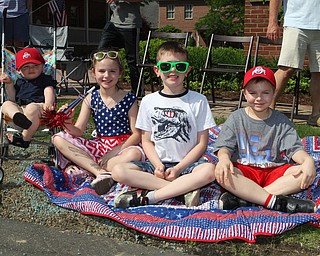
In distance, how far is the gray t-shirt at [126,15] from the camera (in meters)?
7.89

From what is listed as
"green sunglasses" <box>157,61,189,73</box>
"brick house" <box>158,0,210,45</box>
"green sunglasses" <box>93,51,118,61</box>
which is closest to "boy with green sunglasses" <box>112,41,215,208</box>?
"green sunglasses" <box>157,61,189,73</box>

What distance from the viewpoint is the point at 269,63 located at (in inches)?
390

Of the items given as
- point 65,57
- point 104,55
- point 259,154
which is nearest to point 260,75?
point 259,154

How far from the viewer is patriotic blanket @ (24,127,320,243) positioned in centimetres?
331

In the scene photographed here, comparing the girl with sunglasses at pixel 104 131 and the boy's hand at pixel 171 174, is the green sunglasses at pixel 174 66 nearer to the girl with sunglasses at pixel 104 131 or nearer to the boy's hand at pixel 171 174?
the girl with sunglasses at pixel 104 131

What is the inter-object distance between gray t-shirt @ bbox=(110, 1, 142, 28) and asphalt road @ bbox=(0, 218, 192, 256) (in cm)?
487

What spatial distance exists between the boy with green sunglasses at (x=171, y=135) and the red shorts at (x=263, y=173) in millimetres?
283

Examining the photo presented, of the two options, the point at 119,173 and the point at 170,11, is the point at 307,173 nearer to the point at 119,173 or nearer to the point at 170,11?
the point at 119,173

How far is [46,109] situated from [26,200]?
0.96 metres

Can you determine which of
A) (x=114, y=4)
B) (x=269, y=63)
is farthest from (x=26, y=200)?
A: (x=269, y=63)

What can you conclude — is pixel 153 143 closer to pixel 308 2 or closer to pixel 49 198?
pixel 49 198

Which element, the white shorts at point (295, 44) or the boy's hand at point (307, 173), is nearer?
the boy's hand at point (307, 173)

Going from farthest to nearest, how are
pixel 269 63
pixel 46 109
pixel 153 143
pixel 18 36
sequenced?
pixel 269 63
pixel 18 36
pixel 46 109
pixel 153 143

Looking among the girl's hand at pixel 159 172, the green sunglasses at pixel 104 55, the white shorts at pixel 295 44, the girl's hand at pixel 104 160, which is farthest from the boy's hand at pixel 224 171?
the white shorts at pixel 295 44
